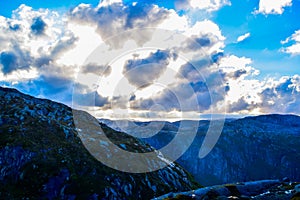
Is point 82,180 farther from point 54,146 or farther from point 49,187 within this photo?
point 54,146

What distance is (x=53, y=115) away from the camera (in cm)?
14188

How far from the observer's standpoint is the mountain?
86375 mm

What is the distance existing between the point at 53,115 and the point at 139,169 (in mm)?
62257

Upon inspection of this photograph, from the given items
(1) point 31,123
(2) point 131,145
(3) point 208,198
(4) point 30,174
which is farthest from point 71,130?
(3) point 208,198

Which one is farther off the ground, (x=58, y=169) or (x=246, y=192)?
(x=58, y=169)

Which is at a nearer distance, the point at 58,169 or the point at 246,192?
the point at 246,192

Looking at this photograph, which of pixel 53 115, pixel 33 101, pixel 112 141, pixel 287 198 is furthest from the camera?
pixel 33 101

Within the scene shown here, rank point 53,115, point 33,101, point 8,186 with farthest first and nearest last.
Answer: point 33,101 < point 53,115 < point 8,186

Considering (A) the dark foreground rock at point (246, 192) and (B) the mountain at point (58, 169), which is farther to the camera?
(B) the mountain at point (58, 169)

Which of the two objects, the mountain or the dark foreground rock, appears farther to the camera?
the mountain

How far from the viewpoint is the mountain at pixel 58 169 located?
8638 centimetres

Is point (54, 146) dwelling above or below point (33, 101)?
below

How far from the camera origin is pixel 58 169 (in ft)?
303

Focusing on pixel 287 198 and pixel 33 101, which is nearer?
pixel 287 198
